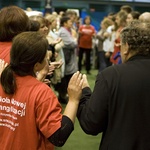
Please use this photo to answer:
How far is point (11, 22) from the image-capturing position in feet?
7.71

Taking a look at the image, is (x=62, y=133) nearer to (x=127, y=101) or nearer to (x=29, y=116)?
(x=29, y=116)

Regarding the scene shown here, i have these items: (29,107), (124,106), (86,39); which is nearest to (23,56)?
(29,107)

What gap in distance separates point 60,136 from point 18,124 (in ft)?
0.78

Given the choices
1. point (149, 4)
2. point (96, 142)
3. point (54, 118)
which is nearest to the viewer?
point (54, 118)

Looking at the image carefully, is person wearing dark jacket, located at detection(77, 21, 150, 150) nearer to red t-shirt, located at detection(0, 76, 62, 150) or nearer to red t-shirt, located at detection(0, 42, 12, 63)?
red t-shirt, located at detection(0, 76, 62, 150)

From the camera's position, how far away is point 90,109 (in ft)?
6.07

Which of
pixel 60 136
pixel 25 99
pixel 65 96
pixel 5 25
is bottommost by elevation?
pixel 65 96

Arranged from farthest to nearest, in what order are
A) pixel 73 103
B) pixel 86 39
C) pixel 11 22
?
pixel 86 39 → pixel 11 22 → pixel 73 103

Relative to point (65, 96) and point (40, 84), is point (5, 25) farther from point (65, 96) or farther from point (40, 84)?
point (65, 96)

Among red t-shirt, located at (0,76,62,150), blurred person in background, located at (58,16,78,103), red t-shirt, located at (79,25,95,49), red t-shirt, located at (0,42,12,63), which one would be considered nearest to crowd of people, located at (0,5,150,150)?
red t-shirt, located at (0,76,62,150)

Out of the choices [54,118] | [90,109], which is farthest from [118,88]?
[54,118]

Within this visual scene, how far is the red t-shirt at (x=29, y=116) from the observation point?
177 cm

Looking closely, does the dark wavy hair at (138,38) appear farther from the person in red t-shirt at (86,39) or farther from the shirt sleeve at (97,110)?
the person in red t-shirt at (86,39)

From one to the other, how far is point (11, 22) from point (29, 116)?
0.83 metres
